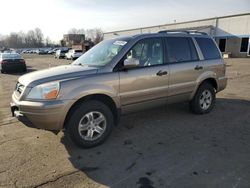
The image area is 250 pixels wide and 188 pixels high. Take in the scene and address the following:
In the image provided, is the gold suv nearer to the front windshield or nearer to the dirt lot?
the front windshield

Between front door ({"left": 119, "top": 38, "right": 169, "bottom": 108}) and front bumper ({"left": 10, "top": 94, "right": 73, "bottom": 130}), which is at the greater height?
front door ({"left": 119, "top": 38, "right": 169, "bottom": 108})

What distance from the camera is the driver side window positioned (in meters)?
4.51

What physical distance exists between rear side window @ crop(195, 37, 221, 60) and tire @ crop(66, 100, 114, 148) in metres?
2.96

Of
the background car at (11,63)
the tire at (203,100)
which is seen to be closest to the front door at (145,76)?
the tire at (203,100)

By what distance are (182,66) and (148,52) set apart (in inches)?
36.5

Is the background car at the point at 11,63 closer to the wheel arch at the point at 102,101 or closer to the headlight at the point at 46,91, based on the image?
the headlight at the point at 46,91

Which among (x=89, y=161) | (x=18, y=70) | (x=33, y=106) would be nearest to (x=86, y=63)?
(x=33, y=106)

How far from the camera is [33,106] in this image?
360 centimetres

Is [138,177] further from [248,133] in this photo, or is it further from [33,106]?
[248,133]

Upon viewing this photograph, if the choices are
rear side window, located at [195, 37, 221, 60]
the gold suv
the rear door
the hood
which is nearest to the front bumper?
the gold suv

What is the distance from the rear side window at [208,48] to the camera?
5.62 meters

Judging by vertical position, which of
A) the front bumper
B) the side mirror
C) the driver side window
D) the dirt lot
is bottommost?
the dirt lot

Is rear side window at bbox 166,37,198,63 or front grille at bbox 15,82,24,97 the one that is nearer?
front grille at bbox 15,82,24,97

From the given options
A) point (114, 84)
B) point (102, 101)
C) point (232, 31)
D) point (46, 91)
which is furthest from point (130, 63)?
point (232, 31)
